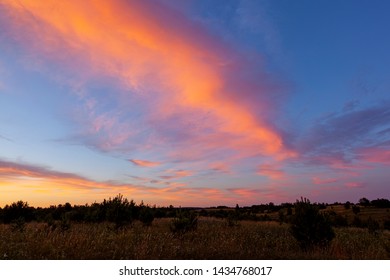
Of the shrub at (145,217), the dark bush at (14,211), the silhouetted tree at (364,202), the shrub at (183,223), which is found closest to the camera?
the shrub at (183,223)

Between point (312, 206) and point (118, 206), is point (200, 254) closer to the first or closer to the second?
point (312, 206)

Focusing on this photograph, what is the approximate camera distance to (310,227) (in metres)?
14.6

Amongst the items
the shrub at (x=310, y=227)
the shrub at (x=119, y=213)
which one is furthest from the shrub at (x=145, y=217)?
the shrub at (x=310, y=227)

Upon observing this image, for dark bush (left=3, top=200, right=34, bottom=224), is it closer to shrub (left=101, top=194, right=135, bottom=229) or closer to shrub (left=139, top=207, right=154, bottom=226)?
shrub (left=139, top=207, right=154, bottom=226)

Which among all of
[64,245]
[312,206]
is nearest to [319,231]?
[312,206]

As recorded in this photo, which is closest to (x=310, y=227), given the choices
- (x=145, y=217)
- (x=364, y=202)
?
(x=145, y=217)

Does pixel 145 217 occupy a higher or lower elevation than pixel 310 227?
higher

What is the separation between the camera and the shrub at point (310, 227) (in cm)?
1445

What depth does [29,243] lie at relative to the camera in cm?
1254

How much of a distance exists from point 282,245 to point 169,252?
610 cm

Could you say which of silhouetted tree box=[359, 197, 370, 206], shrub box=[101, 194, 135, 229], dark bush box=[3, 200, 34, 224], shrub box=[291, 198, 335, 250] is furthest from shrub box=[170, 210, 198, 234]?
silhouetted tree box=[359, 197, 370, 206]

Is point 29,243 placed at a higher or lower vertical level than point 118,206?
lower

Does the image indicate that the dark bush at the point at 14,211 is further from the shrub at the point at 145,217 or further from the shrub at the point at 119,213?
the shrub at the point at 119,213

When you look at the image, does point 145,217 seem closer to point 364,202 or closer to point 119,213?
point 119,213
